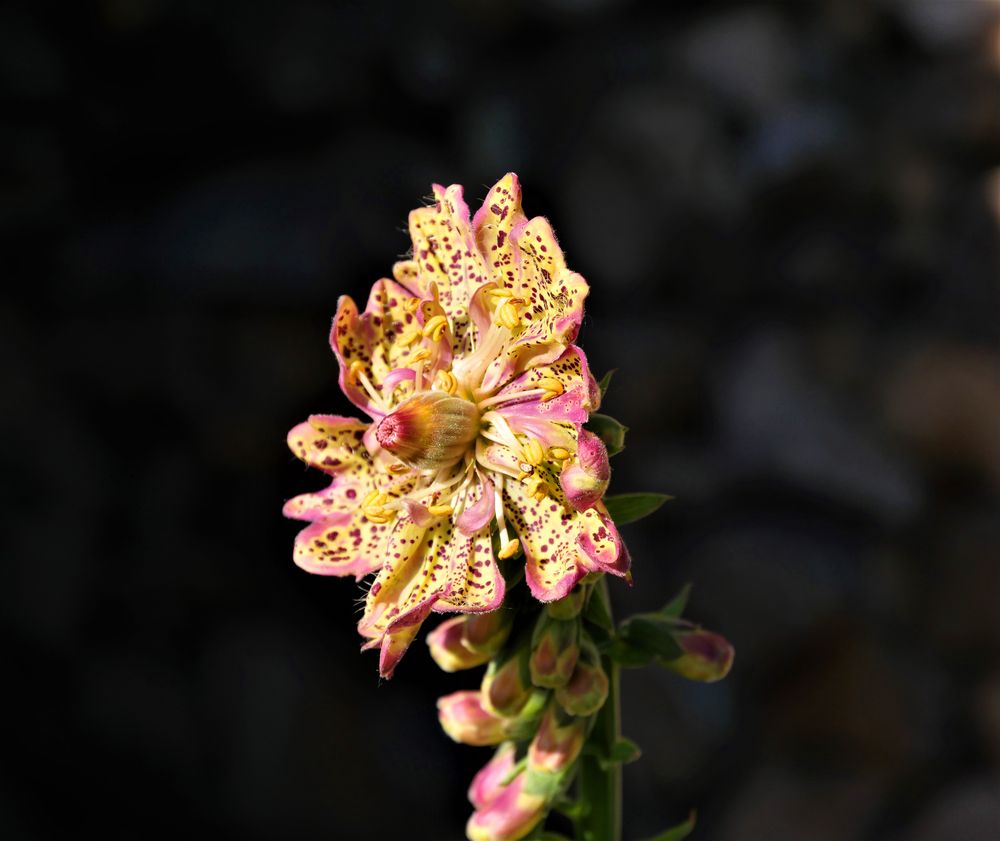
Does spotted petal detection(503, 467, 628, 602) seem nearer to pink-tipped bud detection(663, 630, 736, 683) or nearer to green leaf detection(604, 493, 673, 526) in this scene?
green leaf detection(604, 493, 673, 526)

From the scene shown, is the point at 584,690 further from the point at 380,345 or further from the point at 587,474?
the point at 380,345

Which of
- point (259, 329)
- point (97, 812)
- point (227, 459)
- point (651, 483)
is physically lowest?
point (97, 812)

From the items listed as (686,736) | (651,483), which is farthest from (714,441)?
(686,736)

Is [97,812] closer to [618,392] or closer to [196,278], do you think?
[196,278]

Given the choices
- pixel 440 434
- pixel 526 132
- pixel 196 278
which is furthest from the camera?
pixel 526 132

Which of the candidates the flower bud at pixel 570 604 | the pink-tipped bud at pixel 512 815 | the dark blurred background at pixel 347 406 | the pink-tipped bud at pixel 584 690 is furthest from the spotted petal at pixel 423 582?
the dark blurred background at pixel 347 406

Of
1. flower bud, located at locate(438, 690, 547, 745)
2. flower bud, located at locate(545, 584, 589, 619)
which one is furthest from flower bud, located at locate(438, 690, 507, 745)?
flower bud, located at locate(545, 584, 589, 619)

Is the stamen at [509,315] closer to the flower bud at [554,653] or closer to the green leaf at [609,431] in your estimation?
the green leaf at [609,431]
